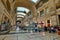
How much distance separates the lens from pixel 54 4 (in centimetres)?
1377

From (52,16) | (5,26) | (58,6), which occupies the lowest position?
(5,26)

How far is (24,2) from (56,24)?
12.7 m

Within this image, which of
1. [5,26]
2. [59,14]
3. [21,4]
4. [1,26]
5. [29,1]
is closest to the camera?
[1,26]

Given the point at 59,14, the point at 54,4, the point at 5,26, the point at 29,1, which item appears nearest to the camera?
the point at 5,26

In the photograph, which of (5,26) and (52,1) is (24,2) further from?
(5,26)

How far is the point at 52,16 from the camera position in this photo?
14188mm

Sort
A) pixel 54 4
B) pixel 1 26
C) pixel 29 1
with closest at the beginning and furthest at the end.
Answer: pixel 1 26, pixel 54 4, pixel 29 1

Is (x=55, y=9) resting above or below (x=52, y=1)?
below

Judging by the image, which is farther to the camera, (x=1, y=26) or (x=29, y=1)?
(x=29, y=1)

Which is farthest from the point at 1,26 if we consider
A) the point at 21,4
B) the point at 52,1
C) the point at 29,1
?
the point at 21,4

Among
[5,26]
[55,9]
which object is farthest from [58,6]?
[5,26]

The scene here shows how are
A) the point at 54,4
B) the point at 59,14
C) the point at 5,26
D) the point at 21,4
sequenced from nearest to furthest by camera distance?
1. the point at 5,26
2. the point at 59,14
3. the point at 54,4
4. the point at 21,4

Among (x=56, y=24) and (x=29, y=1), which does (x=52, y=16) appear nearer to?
(x=56, y=24)

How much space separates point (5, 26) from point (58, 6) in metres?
6.34
